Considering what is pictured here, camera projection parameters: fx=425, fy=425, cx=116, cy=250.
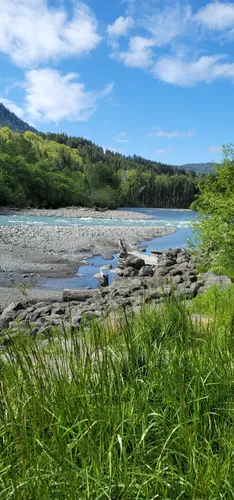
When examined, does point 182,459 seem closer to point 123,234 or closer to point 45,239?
point 45,239

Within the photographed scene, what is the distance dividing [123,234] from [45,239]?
928 cm

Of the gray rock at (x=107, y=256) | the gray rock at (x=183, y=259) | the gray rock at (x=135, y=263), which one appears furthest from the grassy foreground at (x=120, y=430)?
the gray rock at (x=107, y=256)

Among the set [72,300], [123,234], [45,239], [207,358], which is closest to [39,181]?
[123,234]

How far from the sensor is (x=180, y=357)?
10.5 feet

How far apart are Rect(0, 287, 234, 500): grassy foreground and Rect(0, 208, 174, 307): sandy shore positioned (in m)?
6.90

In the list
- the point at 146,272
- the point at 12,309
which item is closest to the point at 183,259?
the point at 146,272

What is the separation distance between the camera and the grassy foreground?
82.8 inches

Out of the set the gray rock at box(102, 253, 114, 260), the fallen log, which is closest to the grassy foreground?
the fallen log

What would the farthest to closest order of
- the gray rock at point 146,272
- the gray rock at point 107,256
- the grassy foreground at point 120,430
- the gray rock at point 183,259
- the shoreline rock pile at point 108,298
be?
1. the gray rock at point 107,256
2. the gray rock at point 183,259
3. the gray rock at point 146,272
4. the shoreline rock pile at point 108,298
5. the grassy foreground at point 120,430

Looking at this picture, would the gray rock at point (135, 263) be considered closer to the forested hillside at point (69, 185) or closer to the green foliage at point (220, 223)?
the green foliage at point (220, 223)

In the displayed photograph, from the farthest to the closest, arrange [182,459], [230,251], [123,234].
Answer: [123,234], [230,251], [182,459]

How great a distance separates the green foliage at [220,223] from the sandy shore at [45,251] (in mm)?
5422

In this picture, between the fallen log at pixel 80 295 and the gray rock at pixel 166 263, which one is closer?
the fallen log at pixel 80 295

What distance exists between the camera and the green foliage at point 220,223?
37.7ft
